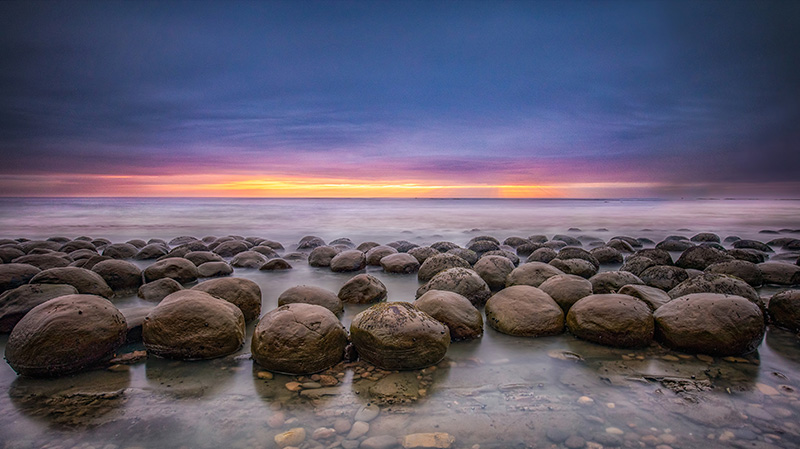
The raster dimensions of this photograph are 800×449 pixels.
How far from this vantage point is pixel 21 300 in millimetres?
4344

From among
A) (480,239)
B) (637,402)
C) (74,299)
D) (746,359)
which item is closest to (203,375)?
(74,299)

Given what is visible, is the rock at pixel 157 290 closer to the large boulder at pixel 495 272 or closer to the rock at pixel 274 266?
the rock at pixel 274 266

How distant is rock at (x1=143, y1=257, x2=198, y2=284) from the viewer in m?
6.34

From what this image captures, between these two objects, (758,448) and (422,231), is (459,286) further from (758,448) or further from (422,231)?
(422,231)

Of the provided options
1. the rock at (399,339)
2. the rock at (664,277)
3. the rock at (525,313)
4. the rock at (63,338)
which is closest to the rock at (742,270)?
the rock at (664,277)

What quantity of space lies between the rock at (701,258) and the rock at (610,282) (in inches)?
112

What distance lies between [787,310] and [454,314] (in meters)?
3.73

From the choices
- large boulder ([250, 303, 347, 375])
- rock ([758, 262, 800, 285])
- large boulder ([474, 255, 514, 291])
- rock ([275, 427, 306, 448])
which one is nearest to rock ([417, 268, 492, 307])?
large boulder ([474, 255, 514, 291])

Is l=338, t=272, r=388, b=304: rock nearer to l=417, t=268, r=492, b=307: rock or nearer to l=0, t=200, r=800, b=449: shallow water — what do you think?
l=417, t=268, r=492, b=307: rock

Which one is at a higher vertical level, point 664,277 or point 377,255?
point 664,277

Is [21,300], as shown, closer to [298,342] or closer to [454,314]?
[298,342]

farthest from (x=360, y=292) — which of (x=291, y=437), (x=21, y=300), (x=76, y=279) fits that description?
(x=21, y=300)

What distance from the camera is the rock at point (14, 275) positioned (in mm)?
5465

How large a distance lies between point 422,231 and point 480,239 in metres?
6.78
